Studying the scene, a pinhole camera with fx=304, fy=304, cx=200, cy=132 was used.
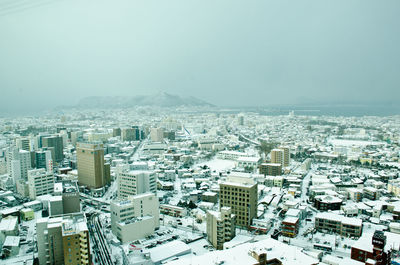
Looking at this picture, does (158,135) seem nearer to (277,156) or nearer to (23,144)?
(23,144)

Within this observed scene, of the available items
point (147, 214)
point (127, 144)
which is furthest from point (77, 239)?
point (127, 144)

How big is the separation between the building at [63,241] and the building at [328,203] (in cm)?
579

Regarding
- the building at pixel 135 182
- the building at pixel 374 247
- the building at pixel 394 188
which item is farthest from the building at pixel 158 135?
the building at pixel 374 247

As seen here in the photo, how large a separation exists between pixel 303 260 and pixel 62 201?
5.15m

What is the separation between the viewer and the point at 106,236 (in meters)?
6.29

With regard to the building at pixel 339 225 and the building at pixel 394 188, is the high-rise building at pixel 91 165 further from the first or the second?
the building at pixel 394 188

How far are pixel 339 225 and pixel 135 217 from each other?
14.2 feet

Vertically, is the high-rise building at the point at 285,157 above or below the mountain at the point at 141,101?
below

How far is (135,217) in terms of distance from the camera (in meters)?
6.46

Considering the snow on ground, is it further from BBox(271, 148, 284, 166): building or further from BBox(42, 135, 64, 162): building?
BBox(42, 135, 64, 162): building

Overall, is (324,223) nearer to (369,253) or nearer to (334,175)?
(369,253)

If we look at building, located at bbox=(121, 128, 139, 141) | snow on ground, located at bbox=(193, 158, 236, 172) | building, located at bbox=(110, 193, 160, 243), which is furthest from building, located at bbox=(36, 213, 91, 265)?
building, located at bbox=(121, 128, 139, 141)

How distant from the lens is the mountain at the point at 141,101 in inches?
2304

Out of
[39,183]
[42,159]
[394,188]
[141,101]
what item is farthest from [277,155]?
[141,101]
